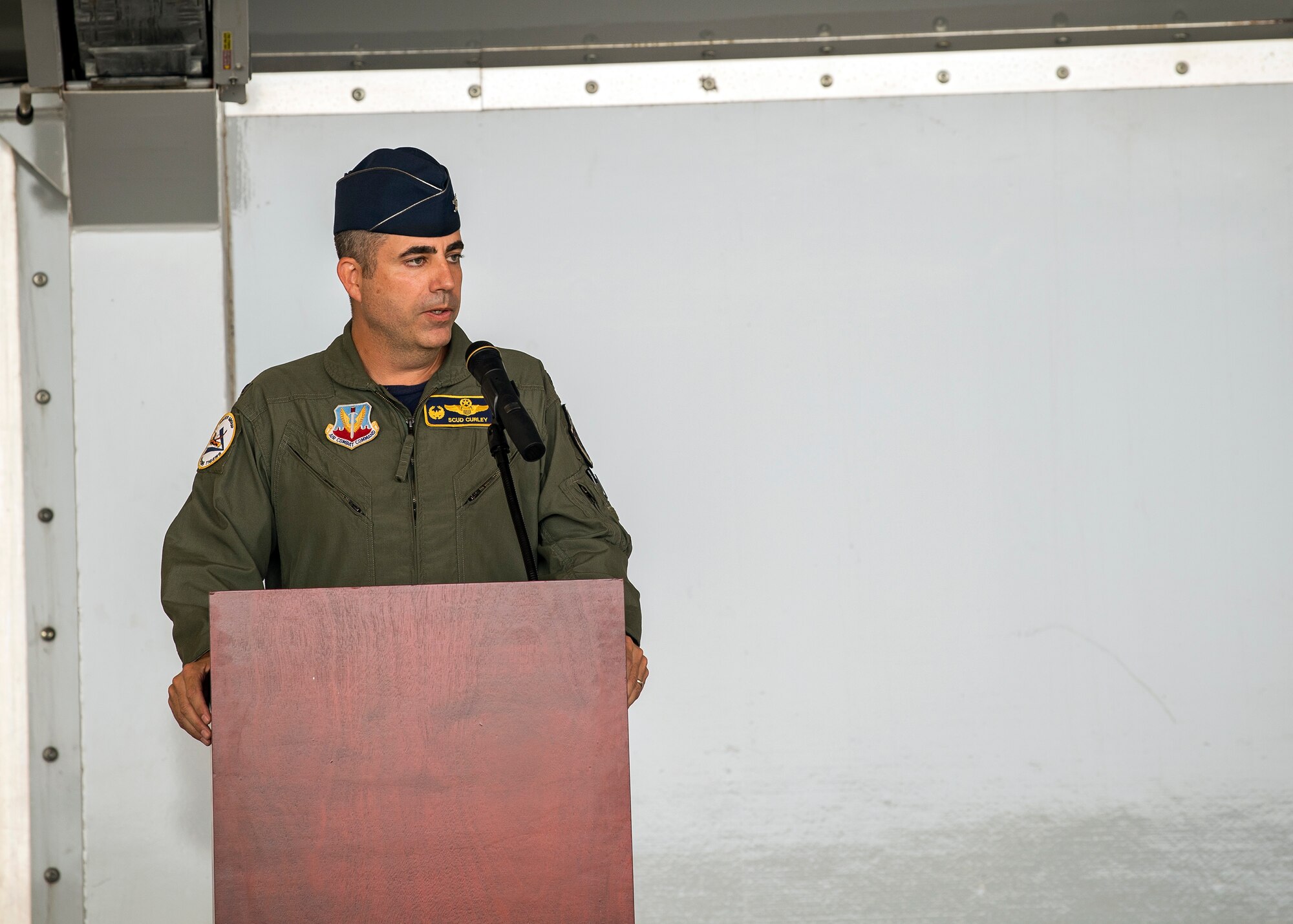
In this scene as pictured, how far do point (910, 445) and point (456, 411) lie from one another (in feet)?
3.45

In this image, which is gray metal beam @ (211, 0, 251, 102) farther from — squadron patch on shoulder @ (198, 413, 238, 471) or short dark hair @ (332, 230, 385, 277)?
squadron patch on shoulder @ (198, 413, 238, 471)

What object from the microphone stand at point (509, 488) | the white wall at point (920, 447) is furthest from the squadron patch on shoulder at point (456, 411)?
the white wall at point (920, 447)

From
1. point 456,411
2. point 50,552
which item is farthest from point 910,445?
point 50,552

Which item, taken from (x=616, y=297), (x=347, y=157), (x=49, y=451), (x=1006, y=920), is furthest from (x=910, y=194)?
(x=49, y=451)

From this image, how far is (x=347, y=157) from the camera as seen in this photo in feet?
8.52

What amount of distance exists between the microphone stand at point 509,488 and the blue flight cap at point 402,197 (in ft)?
1.63

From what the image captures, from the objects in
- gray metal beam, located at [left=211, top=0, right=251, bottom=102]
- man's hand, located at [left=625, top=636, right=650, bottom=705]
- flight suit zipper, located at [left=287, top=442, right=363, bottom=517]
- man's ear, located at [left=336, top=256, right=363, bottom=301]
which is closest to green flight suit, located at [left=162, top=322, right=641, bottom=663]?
flight suit zipper, located at [left=287, top=442, right=363, bottom=517]

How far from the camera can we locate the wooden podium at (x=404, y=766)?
1293 millimetres

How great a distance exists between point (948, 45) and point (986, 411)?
2.45ft

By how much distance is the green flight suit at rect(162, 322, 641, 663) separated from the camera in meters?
1.96

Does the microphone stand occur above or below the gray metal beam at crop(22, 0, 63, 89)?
below

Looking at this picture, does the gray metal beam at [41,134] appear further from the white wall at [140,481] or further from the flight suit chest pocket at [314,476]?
the flight suit chest pocket at [314,476]

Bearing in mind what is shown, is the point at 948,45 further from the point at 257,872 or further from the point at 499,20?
the point at 257,872

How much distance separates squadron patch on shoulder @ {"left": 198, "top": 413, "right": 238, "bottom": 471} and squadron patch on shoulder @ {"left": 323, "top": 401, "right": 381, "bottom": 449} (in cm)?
14
